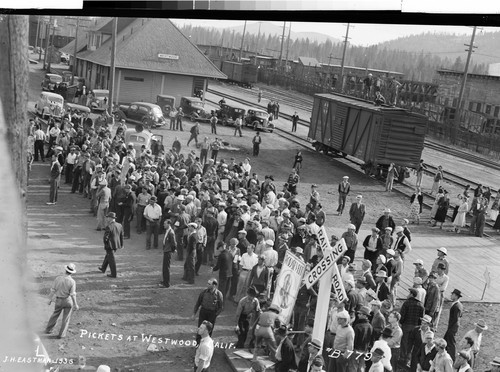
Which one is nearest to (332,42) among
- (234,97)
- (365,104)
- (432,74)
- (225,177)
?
(432,74)

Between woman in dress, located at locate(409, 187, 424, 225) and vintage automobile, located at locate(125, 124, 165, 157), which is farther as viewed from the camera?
woman in dress, located at locate(409, 187, 424, 225)

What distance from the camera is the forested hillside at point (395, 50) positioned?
11.9 feet

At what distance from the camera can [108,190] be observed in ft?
22.7

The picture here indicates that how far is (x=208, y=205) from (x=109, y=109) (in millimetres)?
1972

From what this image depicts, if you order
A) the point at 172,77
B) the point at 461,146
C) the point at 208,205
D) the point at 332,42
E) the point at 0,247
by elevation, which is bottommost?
the point at 208,205

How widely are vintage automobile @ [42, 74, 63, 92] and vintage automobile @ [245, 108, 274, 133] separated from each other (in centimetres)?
177

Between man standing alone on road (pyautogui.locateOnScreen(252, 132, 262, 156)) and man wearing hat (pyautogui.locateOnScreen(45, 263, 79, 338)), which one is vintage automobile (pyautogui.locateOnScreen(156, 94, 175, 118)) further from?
man wearing hat (pyautogui.locateOnScreen(45, 263, 79, 338))

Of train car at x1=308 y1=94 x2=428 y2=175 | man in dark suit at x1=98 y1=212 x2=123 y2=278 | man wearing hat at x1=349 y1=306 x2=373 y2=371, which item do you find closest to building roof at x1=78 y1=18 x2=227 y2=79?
train car at x1=308 y1=94 x2=428 y2=175

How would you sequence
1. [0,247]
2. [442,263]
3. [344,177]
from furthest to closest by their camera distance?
[442,263] → [344,177] → [0,247]

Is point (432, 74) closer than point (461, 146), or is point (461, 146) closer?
point (432, 74)

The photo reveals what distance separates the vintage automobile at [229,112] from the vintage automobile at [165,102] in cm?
64

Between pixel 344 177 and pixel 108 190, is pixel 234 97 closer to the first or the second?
pixel 344 177

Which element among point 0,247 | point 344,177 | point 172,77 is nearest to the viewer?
point 0,247

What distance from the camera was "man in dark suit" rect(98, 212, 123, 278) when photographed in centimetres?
567
